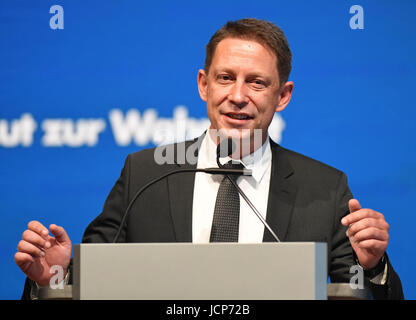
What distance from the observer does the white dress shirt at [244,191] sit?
6.62ft

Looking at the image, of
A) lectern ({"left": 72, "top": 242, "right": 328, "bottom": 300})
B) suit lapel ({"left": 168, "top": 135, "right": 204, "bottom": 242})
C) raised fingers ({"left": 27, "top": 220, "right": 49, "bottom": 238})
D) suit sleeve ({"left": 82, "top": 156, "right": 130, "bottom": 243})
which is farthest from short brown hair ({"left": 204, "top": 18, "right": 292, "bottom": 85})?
lectern ({"left": 72, "top": 242, "right": 328, "bottom": 300})

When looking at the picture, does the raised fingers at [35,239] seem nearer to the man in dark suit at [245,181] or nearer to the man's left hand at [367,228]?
the man in dark suit at [245,181]

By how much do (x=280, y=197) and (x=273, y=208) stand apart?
6 centimetres

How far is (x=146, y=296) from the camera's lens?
4.17 ft

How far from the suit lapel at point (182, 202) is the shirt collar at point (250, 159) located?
2.5 inches

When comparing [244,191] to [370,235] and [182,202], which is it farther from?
[370,235]

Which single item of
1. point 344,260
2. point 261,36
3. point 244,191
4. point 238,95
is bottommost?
point 344,260

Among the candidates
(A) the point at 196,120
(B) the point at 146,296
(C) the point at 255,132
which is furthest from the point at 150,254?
(A) the point at 196,120

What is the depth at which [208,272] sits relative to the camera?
1.26 m

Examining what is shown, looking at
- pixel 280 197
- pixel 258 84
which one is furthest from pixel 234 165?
pixel 258 84
